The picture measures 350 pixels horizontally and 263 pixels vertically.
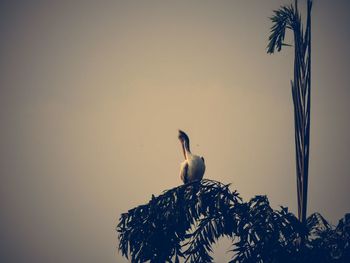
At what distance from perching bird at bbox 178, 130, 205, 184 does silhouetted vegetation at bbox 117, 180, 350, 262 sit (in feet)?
4.77

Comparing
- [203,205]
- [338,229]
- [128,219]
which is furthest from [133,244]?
[338,229]

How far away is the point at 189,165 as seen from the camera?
38.8 ft

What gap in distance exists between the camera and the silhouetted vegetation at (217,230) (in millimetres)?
9406

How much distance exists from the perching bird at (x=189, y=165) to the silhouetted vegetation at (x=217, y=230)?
4.77 ft

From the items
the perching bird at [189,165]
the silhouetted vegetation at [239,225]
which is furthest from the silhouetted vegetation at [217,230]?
the perching bird at [189,165]

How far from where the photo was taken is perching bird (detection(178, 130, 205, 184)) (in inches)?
465

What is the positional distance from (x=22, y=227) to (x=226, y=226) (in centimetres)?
13138

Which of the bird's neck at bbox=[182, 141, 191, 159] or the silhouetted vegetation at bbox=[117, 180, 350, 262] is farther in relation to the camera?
the bird's neck at bbox=[182, 141, 191, 159]

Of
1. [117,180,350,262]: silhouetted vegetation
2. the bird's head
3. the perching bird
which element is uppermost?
the bird's head

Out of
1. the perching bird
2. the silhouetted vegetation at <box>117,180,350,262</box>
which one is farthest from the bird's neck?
the silhouetted vegetation at <box>117,180,350,262</box>

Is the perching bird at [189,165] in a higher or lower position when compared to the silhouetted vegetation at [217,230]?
higher

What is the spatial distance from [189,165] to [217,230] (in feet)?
7.21

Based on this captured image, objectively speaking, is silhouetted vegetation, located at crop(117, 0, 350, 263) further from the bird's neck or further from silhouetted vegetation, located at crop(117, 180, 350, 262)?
the bird's neck

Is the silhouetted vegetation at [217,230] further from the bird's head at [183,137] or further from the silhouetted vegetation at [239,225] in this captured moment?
the bird's head at [183,137]
